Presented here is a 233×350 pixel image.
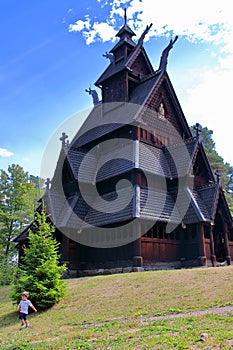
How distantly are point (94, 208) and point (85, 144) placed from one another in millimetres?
5968

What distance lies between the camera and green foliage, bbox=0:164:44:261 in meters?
33.8

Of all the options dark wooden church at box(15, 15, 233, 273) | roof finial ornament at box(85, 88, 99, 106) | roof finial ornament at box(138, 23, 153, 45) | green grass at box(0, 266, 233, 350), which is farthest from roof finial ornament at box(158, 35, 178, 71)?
green grass at box(0, 266, 233, 350)

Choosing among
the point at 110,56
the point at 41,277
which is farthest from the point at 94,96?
the point at 41,277

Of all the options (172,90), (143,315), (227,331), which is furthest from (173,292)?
(172,90)

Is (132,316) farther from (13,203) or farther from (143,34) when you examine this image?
(13,203)

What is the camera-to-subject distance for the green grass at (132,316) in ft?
24.5

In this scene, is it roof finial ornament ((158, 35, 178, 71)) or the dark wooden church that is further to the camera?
roof finial ornament ((158, 35, 178, 71))

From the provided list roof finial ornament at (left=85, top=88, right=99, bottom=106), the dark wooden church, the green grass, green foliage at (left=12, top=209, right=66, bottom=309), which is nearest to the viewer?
the green grass

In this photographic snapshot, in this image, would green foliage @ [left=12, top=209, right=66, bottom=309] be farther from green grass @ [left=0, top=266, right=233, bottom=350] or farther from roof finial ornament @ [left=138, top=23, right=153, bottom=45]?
roof finial ornament @ [left=138, top=23, right=153, bottom=45]

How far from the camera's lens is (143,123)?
22.6 m

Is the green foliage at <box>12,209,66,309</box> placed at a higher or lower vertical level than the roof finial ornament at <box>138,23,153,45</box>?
lower

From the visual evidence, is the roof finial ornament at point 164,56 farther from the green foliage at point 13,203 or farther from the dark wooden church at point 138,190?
the green foliage at point 13,203

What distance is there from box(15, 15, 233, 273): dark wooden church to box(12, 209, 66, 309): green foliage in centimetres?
552

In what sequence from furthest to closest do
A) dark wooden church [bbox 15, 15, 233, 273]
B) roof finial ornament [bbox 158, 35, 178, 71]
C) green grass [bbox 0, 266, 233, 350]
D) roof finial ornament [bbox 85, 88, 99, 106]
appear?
roof finial ornament [bbox 85, 88, 99, 106] → roof finial ornament [bbox 158, 35, 178, 71] → dark wooden church [bbox 15, 15, 233, 273] → green grass [bbox 0, 266, 233, 350]
